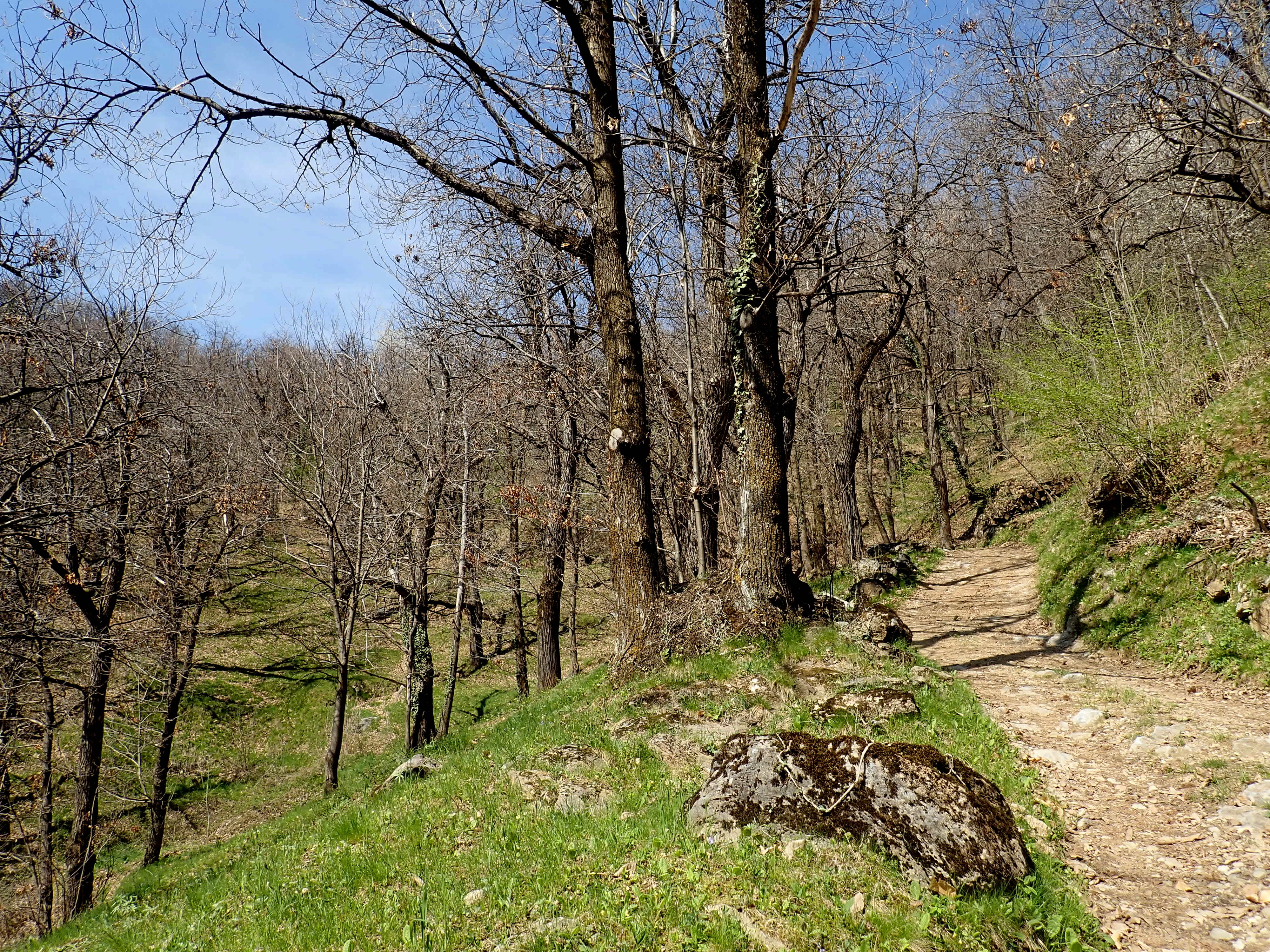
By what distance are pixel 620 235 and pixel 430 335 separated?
329 inches

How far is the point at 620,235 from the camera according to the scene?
7922mm

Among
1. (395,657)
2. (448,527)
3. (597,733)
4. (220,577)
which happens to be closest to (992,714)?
(597,733)

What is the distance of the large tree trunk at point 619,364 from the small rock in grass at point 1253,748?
5.01 meters

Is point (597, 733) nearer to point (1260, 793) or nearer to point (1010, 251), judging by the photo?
point (1260, 793)

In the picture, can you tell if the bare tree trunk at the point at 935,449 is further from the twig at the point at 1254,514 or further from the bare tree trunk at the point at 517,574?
the bare tree trunk at the point at 517,574

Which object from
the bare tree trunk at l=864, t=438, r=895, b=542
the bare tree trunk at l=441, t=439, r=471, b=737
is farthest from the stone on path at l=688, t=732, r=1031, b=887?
the bare tree trunk at l=864, t=438, r=895, b=542

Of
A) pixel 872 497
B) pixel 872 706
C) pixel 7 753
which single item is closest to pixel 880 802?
pixel 872 706

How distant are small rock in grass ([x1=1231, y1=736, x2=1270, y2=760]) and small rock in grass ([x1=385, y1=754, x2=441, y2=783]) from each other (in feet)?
21.8

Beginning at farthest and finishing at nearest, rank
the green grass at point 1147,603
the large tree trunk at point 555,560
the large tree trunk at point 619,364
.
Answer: the large tree trunk at point 555,560 → the large tree trunk at point 619,364 → the green grass at point 1147,603

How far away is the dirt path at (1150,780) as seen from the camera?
145 inches

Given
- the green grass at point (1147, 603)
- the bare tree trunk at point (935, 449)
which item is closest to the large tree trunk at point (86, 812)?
the green grass at point (1147, 603)

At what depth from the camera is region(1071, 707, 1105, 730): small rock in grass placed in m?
6.04

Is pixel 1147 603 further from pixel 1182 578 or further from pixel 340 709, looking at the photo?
pixel 340 709

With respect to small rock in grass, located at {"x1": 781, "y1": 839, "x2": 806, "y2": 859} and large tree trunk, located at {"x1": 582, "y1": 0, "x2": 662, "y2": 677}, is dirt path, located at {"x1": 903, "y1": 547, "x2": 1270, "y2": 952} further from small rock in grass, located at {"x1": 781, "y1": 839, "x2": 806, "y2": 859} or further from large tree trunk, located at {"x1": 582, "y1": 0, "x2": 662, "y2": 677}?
large tree trunk, located at {"x1": 582, "y1": 0, "x2": 662, "y2": 677}
